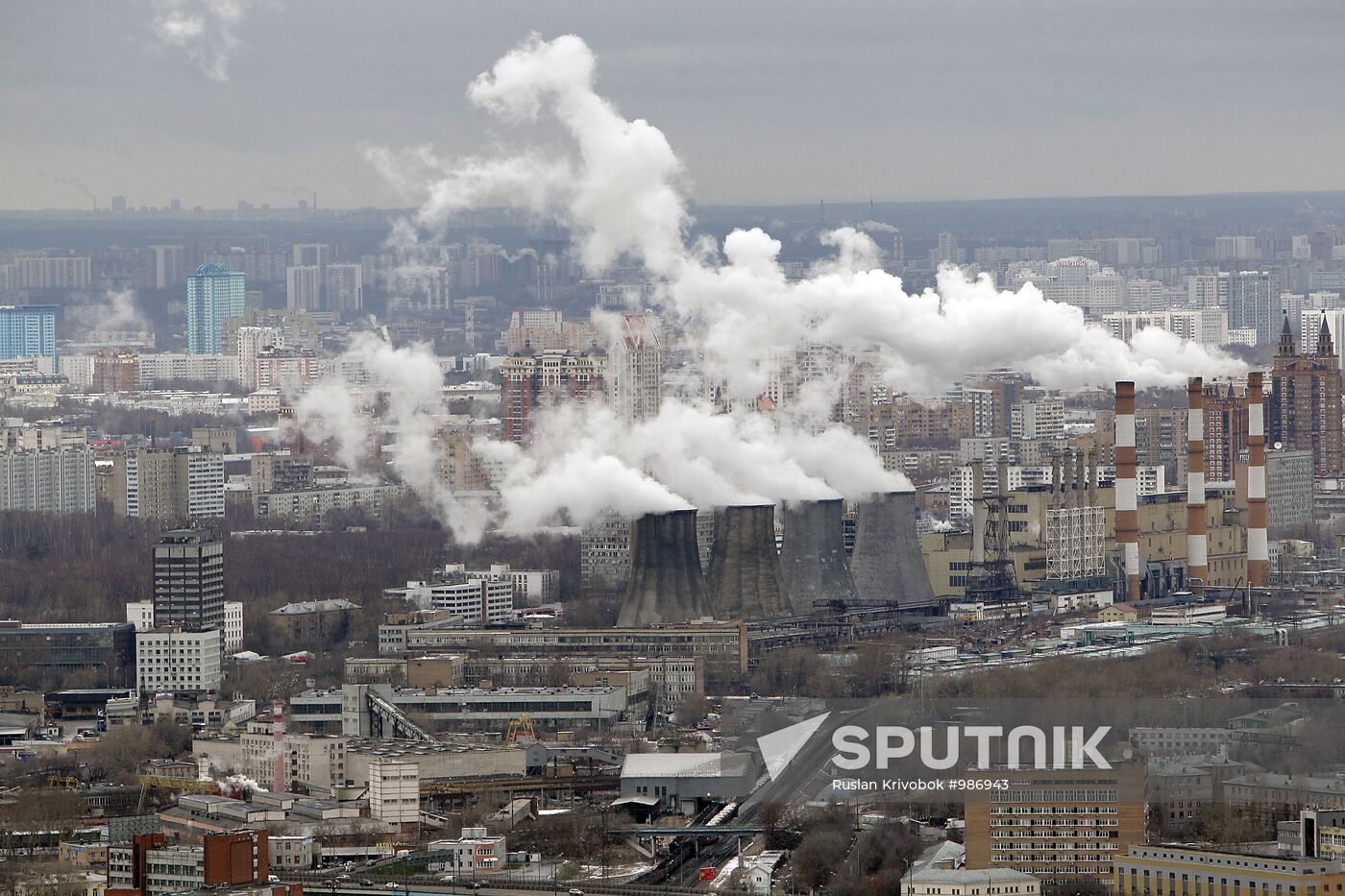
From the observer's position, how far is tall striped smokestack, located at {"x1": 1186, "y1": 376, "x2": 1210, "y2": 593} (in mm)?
44406

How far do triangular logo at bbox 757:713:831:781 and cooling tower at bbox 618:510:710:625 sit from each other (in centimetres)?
755

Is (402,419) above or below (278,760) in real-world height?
above

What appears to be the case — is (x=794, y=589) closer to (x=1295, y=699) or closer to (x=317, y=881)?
(x=1295, y=699)

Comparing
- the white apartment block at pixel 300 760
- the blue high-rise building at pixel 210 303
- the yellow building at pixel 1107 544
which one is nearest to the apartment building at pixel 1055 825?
the white apartment block at pixel 300 760

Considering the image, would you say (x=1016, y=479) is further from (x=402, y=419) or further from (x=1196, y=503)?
(x=402, y=419)

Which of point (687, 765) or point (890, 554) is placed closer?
point (687, 765)

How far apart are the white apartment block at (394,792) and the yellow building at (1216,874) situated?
235 inches

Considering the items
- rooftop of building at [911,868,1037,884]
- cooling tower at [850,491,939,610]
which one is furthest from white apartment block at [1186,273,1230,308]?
rooftop of building at [911,868,1037,884]

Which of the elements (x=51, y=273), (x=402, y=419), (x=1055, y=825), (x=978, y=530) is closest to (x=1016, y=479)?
(x=978, y=530)

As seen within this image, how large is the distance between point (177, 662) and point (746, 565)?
25.2 ft

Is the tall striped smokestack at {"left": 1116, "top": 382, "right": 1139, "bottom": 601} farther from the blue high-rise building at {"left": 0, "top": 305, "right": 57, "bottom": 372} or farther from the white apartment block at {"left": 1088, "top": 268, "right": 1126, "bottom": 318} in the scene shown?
the blue high-rise building at {"left": 0, "top": 305, "right": 57, "bottom": 372}

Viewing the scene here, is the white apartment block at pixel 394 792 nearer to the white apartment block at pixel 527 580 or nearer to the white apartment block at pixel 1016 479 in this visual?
the white apartment block at pixel 527 580

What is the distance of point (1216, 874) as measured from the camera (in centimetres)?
2144

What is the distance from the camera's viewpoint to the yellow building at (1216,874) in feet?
69.1
